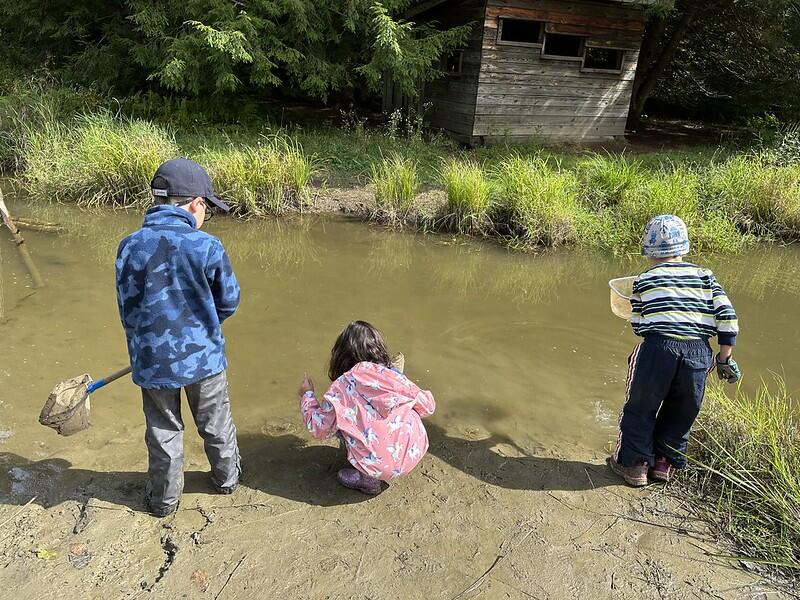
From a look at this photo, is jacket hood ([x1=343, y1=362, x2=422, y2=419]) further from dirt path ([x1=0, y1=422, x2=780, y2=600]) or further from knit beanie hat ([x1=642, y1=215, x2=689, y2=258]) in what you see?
knit beanie hat ([x1=642, y1=215, x2=689, y2=258])

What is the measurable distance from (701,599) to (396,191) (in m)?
6.37

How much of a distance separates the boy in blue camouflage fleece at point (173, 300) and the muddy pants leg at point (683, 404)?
2149 mm

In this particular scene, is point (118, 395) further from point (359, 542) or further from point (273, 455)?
point (359, 542)

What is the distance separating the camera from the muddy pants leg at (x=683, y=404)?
2.94m

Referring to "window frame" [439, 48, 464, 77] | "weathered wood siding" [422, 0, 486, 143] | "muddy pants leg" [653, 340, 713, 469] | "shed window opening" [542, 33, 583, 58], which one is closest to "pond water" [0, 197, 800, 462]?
"muddy pants leg" [653, 340, 713, 469]

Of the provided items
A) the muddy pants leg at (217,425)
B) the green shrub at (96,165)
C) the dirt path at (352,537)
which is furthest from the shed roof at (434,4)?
the muddy pants leg at (217,425)

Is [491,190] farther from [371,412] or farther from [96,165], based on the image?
[371,412]

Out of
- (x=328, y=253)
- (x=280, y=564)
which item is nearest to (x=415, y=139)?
(x=328, y=253)

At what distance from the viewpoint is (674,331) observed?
293 cm

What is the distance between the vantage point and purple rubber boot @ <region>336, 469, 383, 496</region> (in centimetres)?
312

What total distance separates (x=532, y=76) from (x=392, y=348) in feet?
34.4

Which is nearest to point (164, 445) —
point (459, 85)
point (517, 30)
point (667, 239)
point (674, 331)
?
point (674, 331)

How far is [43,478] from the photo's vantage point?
316 centimetres

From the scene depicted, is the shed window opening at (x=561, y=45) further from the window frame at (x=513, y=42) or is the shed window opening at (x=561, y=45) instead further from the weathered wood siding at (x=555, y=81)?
the window frame at (x=513, y=42)
